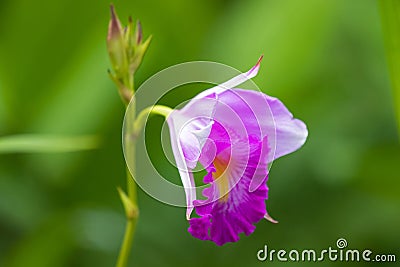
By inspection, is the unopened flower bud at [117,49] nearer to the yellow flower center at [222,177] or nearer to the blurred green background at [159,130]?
the yellow flower center at [222,177]

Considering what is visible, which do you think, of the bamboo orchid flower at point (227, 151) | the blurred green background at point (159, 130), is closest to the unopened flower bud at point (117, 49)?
the bamboo orchid flower at point (227, 151)

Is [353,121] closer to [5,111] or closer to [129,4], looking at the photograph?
[129,4]

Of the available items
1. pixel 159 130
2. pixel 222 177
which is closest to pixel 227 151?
pixel 222 177

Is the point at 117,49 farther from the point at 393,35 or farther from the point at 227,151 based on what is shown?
the point at 393,35

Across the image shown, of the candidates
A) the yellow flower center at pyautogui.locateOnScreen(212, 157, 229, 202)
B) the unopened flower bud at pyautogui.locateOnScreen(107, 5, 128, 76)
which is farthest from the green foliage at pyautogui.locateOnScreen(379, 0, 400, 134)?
the unopened flower bud at pyautogui.locateOnScreen(107, 5, 128, 76)

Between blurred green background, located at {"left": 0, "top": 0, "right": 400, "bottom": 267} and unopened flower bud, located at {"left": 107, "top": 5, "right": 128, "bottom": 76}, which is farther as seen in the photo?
blurred green background, located at {"left": 0, "top": 0, "right": 400, "bottom": 267}

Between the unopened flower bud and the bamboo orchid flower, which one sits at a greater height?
the unopened flower bud

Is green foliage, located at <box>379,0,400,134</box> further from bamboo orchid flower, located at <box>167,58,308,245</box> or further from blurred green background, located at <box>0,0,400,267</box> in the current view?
blurred green background, located at <box>0,0,400,267</box>

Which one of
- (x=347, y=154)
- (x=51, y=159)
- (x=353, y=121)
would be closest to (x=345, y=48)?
(x=353, y=121)
